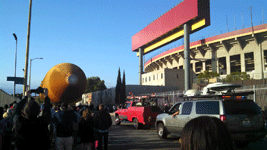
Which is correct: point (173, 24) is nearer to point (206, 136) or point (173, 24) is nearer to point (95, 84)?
point (95, 84)

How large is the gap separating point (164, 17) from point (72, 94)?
146 ft

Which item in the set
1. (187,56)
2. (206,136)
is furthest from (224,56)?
(206,136)

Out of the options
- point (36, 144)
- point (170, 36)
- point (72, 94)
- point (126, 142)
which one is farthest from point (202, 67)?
point (36, 144)

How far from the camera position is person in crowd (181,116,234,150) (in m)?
1.67

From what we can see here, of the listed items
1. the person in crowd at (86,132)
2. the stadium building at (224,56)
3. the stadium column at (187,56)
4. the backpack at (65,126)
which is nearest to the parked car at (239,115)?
the person in crowd at (86,132)

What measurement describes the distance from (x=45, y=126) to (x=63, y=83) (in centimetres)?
1637

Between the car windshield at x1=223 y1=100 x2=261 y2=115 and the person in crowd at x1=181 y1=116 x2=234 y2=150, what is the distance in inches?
293

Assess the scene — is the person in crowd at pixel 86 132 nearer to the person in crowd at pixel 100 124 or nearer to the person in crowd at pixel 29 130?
the person in crowd at pixel 100 124

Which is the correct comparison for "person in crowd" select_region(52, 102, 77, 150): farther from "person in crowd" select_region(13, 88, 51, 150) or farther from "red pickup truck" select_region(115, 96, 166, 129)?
"red pickup truck" select_region(115, 96, 166, 129)

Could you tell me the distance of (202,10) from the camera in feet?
153

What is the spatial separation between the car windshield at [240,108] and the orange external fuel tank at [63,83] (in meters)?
14.0

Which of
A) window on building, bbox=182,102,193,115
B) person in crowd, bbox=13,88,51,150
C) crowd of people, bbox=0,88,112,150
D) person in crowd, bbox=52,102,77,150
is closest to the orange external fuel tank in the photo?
window on building, bbox=182,102,193,115

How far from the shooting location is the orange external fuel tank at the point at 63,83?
19562mm

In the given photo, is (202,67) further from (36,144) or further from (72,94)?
(36,144)
